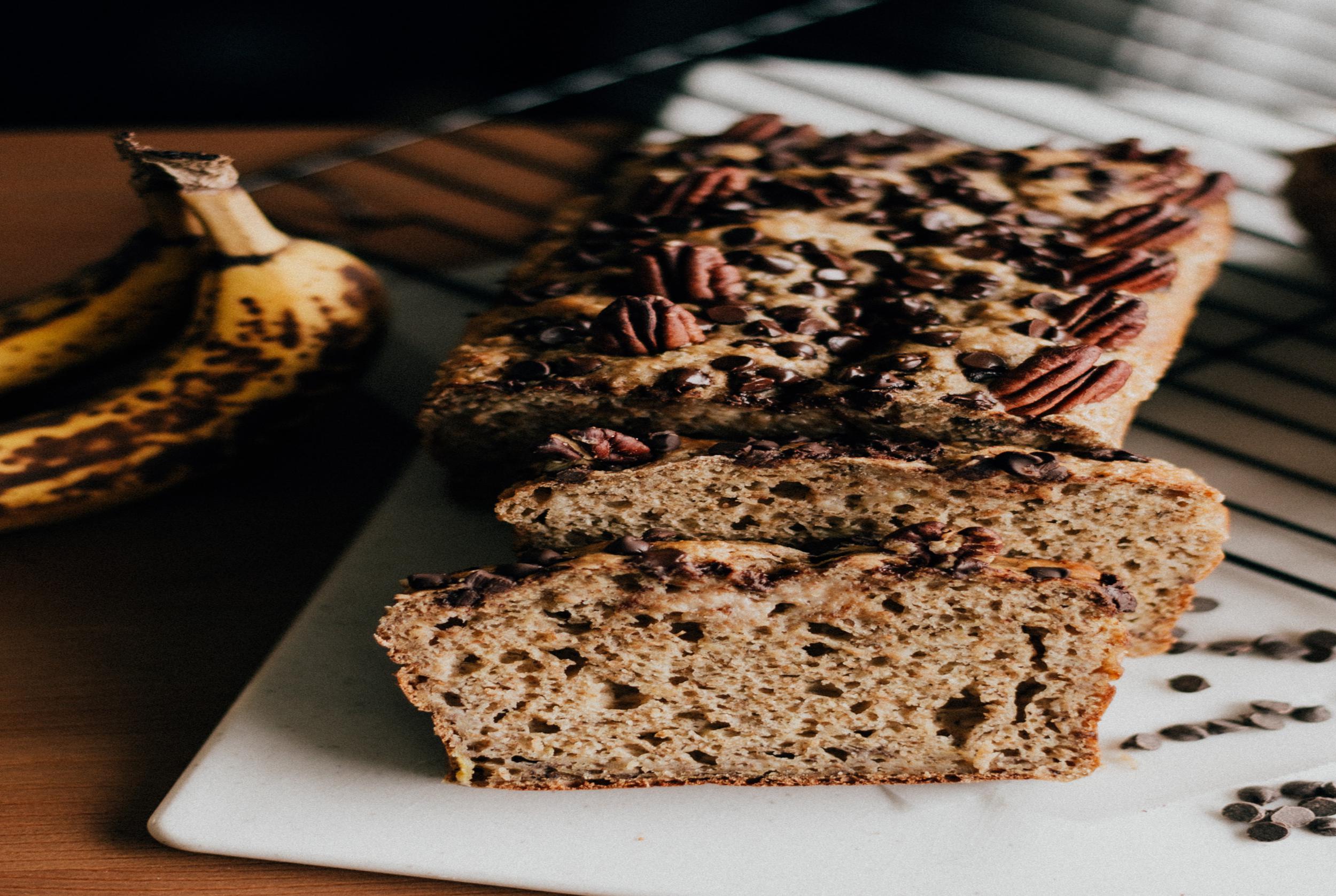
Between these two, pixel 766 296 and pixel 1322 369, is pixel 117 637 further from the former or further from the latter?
pixel 1322 369

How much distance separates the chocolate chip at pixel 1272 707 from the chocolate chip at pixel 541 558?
1.22 m

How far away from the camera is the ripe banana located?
7.54 feet

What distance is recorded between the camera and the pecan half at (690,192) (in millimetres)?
2344

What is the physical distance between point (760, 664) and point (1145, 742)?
0.67 metres

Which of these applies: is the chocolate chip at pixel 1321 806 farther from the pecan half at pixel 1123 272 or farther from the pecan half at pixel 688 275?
the pecan half at pixel 688 275

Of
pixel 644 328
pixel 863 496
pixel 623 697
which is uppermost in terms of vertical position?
pixel 644 328

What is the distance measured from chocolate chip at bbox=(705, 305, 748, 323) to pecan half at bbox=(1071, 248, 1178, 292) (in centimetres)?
66

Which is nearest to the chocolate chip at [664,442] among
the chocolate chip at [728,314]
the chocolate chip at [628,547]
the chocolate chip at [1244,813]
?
the chocolate chip at [628,547]

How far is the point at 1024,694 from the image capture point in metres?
1.71

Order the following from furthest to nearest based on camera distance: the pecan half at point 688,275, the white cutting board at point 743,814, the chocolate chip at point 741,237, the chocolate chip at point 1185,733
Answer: the chocolate chip at point 741,237 < the pecan half at point 688,275 < the chocolate chip at point 1185,733 < the white cutting board at point 743,814

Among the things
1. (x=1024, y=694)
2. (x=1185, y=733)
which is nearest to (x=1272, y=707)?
(x=1185, y=733)

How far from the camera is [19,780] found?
5.65 ft

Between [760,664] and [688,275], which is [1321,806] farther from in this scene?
[688,275]

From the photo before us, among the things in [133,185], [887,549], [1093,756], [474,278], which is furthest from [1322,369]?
[133,185]
